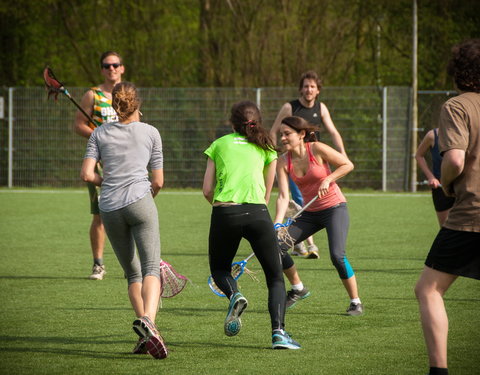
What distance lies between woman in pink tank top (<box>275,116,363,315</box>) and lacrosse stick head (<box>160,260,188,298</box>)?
99cm

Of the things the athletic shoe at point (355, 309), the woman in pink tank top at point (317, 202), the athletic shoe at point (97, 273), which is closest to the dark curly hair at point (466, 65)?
the woman in pink tank top at point (317, 202)

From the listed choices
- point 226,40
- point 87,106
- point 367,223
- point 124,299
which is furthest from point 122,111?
point 226,40

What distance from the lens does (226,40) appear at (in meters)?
25.9

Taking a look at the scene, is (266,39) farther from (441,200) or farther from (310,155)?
(310,155)

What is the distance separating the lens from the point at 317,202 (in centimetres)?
750

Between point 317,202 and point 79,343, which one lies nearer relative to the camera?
point 79,343

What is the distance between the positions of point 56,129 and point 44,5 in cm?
606

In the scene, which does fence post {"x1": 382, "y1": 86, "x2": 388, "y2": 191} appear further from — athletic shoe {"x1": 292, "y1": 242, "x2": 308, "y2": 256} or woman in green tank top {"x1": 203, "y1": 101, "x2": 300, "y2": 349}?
woman in green tank top {"x1": 203, "y1": 101, "x2": 300, "y2": 349}

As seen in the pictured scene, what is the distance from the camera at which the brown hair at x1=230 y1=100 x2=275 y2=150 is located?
237 inches

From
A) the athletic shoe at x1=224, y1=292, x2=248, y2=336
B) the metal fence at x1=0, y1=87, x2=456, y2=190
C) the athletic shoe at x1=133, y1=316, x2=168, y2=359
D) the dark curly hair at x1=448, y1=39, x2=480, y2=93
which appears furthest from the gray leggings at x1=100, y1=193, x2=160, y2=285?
the metal fence at x1=0, y1=87, x2=456, y2=190

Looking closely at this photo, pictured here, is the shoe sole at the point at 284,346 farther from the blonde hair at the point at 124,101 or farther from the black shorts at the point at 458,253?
the blonde hair at the point at 124,101

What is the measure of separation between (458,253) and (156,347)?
6.51 feet

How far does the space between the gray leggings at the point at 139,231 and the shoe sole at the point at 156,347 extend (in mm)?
483

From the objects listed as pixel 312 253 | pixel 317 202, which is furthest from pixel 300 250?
pixel 317 202
